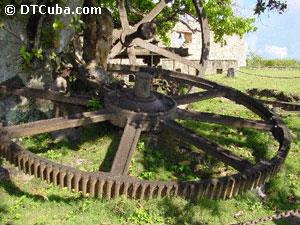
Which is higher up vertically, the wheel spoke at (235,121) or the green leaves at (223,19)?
the green leaves at (223,19)

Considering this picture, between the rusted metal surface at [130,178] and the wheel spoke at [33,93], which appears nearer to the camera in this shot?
the rusted metal surface at [130,178]

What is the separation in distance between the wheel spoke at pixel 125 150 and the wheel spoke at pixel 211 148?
1.52 feet

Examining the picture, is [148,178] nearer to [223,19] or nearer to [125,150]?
[125,150]

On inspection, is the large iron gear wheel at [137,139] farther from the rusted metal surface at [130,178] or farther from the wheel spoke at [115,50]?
the wheel spoke at [115,50]

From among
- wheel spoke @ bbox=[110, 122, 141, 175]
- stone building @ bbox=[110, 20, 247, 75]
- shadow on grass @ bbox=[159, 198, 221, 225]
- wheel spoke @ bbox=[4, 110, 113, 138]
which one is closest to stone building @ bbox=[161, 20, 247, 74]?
stone building @ bbox=[110, 20, 247, 75]

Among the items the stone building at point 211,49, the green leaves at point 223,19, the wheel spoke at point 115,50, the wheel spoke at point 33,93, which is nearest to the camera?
the wheel spoke at point 33,93

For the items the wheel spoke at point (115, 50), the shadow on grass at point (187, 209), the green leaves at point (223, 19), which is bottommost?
the shadow on grass at point (187, 209)

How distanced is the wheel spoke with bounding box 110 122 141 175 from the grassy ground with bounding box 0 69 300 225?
3.18 feet

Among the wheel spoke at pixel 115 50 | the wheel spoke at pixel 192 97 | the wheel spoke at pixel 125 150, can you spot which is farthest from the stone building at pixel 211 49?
the wheel spoke at pixel 125 150

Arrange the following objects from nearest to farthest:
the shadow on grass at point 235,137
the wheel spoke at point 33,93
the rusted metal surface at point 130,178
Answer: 1. the rusted metal surface at point 130,178
2. the wheel spoke at point 33,93
3. the shadow on grass at point 235,137

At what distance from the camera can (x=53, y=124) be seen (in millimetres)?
4684

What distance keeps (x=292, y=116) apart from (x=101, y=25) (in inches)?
179

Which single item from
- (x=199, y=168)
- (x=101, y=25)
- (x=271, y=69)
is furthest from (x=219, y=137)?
(x=271, y=69)

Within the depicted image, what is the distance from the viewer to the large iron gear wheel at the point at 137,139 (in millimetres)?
3672
